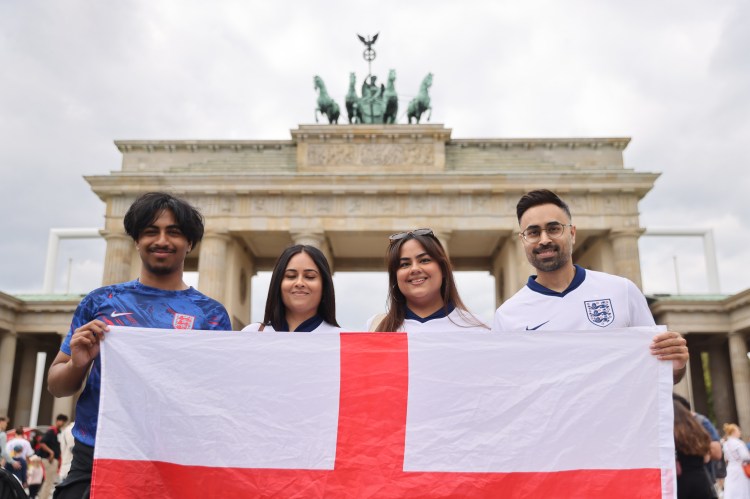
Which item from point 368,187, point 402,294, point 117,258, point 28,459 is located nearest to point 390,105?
point 368,187

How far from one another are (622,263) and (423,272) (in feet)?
98.5

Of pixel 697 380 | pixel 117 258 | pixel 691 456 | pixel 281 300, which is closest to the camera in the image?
pixel 281 300

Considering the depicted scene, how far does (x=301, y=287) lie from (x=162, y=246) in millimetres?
954

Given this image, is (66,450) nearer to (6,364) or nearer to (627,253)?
(6,364)

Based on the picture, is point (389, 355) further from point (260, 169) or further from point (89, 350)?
point (260, 169)

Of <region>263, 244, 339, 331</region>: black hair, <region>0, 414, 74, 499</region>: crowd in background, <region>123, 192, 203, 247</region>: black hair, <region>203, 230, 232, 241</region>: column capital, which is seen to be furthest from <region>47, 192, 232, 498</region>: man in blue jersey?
<region>203, 230, 232, 241</region>: column capital

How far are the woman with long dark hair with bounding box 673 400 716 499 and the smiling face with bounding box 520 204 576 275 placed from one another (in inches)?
62.8

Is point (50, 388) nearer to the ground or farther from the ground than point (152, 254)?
nearer to the ground

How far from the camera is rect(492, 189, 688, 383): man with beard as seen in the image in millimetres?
4262

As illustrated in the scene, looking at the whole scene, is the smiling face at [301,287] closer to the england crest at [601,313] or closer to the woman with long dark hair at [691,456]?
the england crest at [601,313]

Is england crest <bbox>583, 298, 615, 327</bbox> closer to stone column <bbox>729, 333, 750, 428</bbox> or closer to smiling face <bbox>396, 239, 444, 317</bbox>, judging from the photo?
smiling face <bbox>396, 239, 444, 317</bbox>

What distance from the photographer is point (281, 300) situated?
4.60 m

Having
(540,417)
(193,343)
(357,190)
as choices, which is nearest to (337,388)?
(193,343)

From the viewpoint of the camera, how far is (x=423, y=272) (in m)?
4.49
